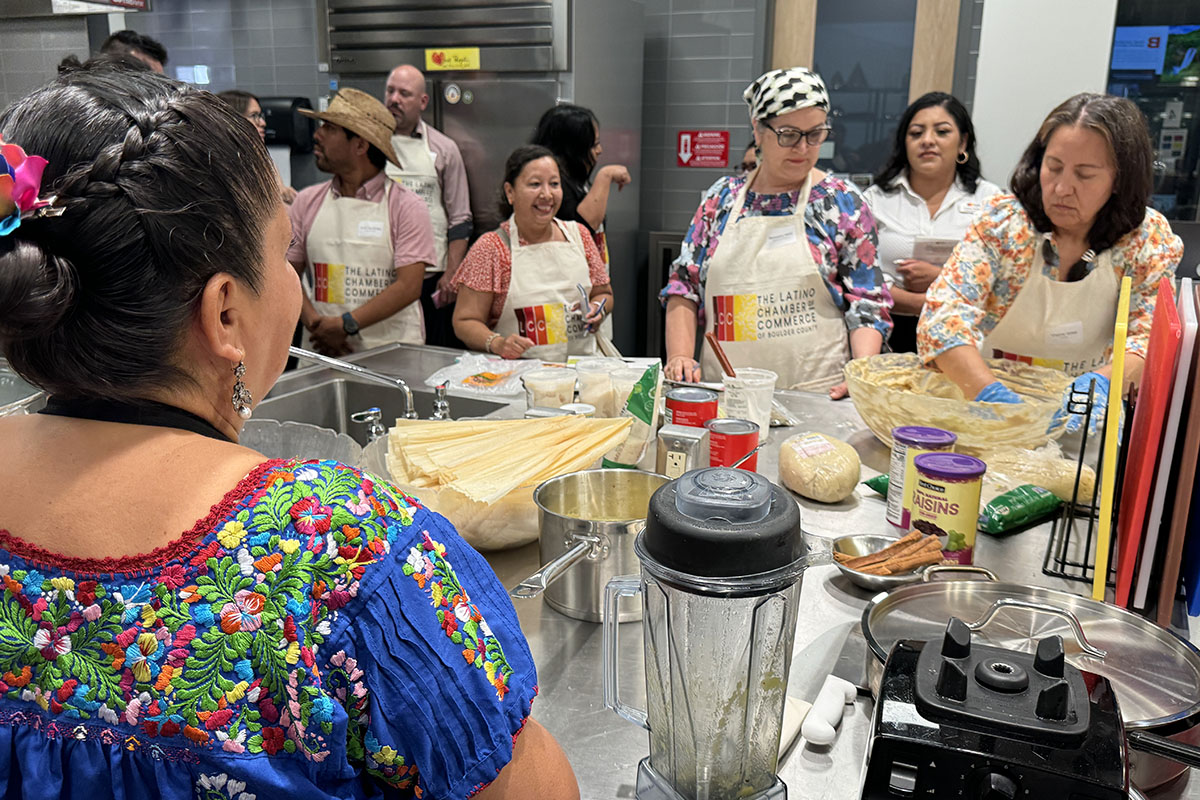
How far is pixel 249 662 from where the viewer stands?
70 cm

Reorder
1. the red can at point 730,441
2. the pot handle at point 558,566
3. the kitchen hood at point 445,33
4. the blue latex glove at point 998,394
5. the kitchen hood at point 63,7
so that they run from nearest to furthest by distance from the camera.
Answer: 1. the pot handle at point 558,566
2. the red can at point 730,441
3. the blue latex glove at point 998,394
4. the kitchen hood at point 63,7
5. the kitchen hood at point 445,33

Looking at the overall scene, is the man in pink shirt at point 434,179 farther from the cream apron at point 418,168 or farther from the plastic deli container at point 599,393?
the plastic deli container at point 599,393

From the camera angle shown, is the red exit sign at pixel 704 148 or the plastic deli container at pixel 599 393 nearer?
the plastic deli container at pixel 599 393

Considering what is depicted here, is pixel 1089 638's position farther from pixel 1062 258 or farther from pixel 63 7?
pixel 63 7

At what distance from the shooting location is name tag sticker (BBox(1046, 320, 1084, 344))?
7.54ft

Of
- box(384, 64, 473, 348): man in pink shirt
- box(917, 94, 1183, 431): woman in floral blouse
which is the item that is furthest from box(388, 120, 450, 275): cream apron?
box(917, 94, 1183, 431): woman in floral blouse

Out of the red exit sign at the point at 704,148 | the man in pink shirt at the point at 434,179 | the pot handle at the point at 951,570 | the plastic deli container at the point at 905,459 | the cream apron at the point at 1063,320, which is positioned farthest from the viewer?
the red exit sign at the point at 704,148

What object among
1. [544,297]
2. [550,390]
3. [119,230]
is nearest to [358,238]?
[544,297]

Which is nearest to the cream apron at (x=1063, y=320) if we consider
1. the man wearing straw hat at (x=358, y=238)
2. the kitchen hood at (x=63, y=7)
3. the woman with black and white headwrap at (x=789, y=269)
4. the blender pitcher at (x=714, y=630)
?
the woman with black and white headwrap at (x=789, y=269)

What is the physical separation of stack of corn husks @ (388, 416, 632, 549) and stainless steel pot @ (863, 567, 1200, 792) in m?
0.56

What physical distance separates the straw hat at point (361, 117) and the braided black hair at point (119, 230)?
9.52ft

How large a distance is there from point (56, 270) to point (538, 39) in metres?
4.01

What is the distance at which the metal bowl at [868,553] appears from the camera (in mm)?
1283

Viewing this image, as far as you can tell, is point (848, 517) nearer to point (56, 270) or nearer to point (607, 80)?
point (56, 270)
